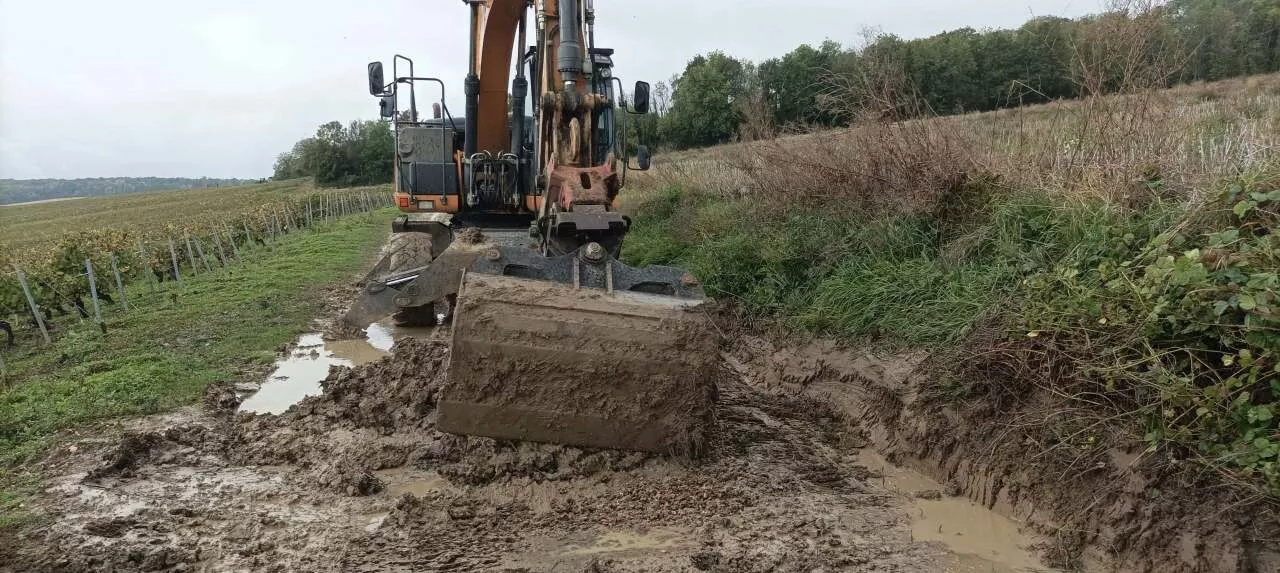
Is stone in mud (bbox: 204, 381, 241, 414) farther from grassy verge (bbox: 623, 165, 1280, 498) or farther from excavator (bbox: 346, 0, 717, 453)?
grassy verge (bbox: 623, 165, 1280, 498)

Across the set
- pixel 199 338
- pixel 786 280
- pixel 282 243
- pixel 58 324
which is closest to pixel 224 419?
pixel 199 338

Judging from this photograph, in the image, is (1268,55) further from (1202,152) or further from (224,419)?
(224,419)

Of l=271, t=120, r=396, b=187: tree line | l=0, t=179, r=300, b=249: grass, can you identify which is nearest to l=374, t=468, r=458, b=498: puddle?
l=0, t=179, r=300, b=249: grass

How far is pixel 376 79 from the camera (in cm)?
959

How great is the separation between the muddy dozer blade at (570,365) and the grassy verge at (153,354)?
8.47ft

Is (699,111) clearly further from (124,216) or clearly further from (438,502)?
(124,216)

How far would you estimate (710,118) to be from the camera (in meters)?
23.9

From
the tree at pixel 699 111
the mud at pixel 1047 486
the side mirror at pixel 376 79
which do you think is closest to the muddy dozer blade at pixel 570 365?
the mud at pixel 1047 486

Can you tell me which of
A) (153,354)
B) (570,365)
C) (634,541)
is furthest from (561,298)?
(153,354)

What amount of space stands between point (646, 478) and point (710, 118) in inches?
797

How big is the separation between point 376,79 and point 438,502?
657cm

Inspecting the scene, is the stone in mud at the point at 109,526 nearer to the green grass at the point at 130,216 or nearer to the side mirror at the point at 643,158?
the side mirror at the point at 643,158

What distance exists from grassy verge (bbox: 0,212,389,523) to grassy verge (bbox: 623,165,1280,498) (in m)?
5.42

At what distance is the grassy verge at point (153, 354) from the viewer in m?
5.99
